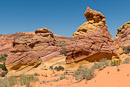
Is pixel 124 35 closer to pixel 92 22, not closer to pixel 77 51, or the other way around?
pixel 92 22

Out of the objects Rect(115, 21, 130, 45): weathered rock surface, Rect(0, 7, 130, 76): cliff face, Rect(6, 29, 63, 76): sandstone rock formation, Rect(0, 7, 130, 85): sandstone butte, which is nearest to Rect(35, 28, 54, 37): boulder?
Rect(6, 29, 63, 76): sandstone rock formation

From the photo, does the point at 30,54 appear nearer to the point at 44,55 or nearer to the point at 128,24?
the point at 44,55

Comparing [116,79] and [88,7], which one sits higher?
[88,7]

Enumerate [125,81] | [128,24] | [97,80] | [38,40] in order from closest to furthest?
[125,81]
[97,80]
[38,40]
[128,24]

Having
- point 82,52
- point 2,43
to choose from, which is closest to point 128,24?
point 82,52

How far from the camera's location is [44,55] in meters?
13.0

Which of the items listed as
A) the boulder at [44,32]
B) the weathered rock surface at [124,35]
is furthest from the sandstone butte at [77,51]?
the weathered rock surface at [124,35]

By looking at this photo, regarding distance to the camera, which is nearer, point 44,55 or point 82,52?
point 82,52

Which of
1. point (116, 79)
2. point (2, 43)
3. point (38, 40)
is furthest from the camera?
point (2, 43)

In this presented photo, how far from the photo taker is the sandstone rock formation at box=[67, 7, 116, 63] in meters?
8.77

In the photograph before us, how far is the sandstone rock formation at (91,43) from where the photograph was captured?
28.8ft

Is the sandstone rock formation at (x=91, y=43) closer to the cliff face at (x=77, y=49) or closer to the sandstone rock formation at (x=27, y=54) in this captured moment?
the cliff face at (x=77, y=49)

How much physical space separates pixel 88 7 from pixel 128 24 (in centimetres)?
1502

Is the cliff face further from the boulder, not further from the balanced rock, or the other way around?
the boulder
